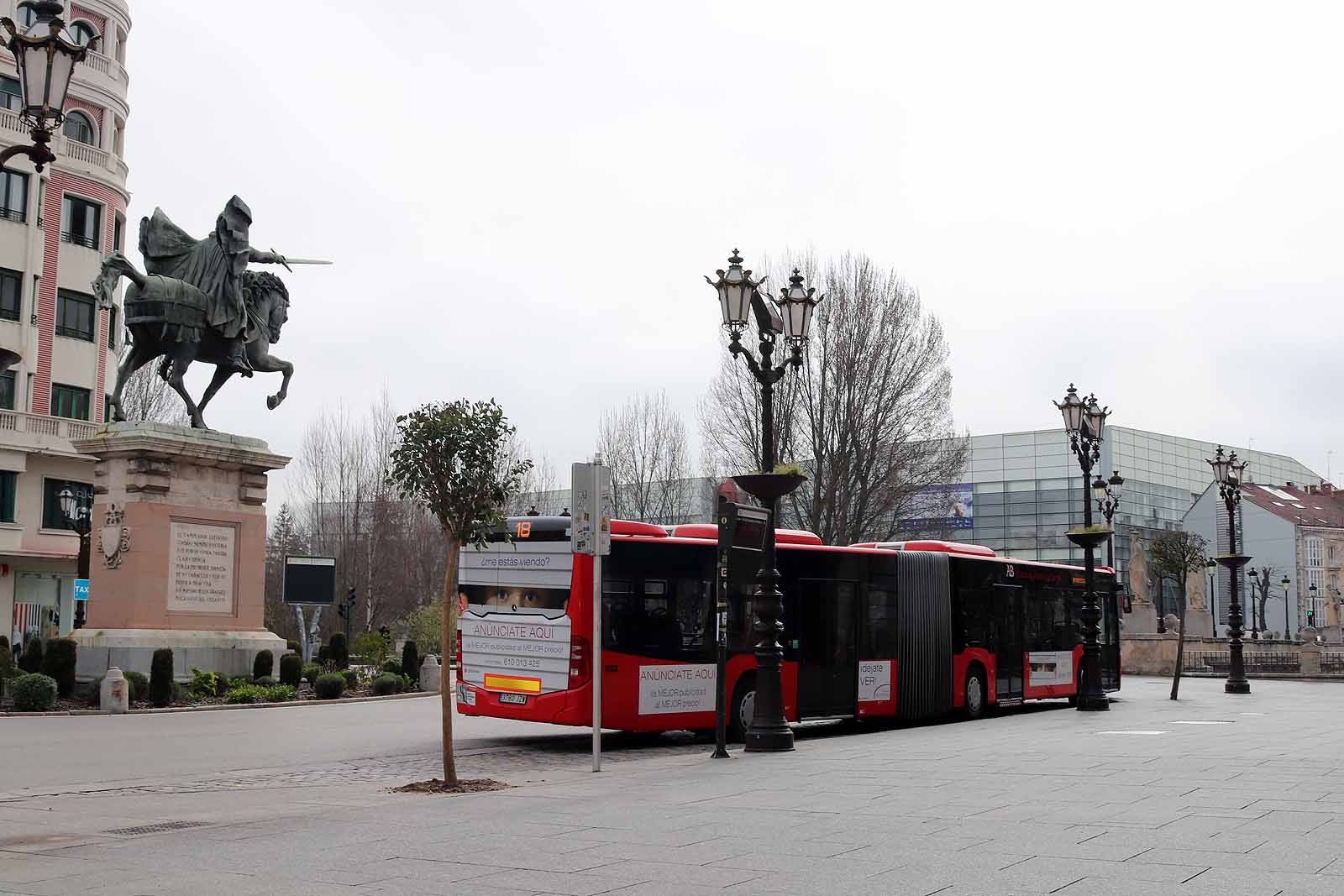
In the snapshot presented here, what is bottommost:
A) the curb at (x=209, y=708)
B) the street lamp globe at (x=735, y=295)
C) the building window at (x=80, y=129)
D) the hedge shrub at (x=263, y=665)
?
the curb at (x=209, y=708)

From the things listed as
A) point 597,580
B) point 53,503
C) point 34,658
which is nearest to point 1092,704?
point 597,580

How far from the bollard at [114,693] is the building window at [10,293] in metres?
33.5

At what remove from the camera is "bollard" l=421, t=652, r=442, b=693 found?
31266 millimetres

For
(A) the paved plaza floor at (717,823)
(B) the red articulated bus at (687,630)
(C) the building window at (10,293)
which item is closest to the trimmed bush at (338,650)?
(B) the red articulated bus at (687,630)

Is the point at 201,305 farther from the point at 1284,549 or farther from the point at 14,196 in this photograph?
the point at 1284,549

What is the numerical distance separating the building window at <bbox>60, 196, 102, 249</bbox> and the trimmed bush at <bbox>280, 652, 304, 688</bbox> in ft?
107

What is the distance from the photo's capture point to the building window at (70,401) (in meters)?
52.6

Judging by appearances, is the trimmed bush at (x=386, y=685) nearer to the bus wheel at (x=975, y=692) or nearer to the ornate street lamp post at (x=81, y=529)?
the ornate street lamp post at (x=81, y=529)

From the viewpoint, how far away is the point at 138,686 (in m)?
23.4

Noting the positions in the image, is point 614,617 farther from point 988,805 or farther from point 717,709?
point 988,805

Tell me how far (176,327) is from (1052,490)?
79265mm

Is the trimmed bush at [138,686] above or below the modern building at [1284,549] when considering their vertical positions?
below

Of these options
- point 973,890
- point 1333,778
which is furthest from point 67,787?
point 1333,778

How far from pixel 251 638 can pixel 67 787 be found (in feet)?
48.0
